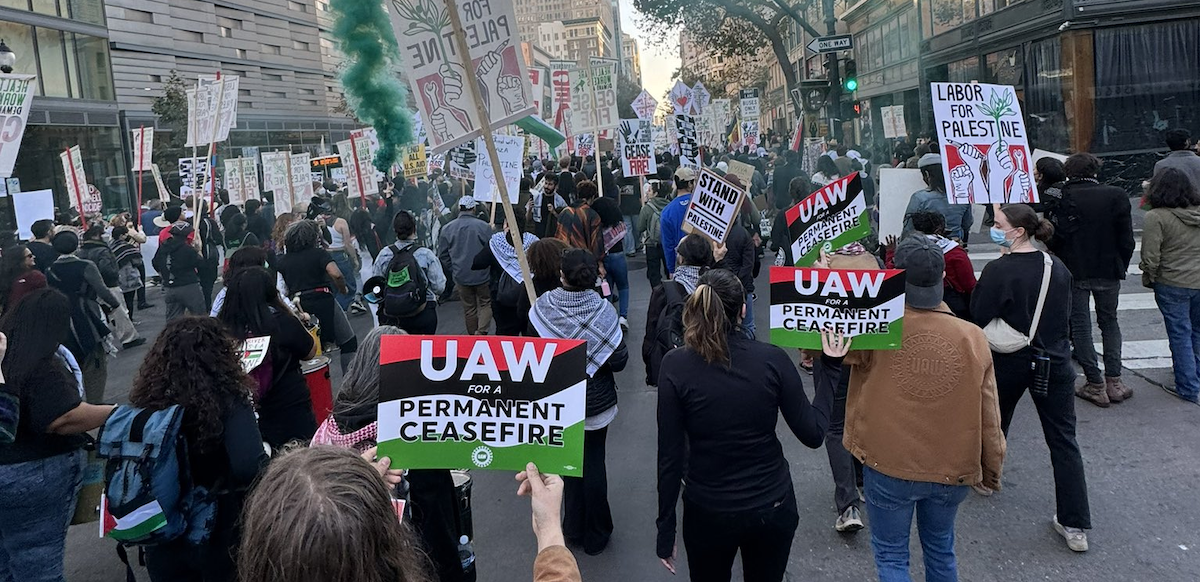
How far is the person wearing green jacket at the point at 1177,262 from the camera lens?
253 inches

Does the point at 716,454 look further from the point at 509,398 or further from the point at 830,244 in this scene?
the point at 830,244

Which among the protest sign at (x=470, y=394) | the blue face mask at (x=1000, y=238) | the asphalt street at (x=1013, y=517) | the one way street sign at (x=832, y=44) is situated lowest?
the asphalt street at (x=1013, y=517)

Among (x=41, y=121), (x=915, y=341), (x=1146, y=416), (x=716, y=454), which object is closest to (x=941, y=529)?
(x=915, y=341)

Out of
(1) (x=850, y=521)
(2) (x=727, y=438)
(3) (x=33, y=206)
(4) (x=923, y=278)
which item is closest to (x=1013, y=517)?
(1) (x=850, y=521)

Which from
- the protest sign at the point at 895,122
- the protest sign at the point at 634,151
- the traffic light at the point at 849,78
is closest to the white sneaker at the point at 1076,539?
the protest sign at the point at 634,151

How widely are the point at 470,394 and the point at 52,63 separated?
120 ft

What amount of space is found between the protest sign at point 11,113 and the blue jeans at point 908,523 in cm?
876

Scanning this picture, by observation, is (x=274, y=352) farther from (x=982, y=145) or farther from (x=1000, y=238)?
(x=982, y=145)

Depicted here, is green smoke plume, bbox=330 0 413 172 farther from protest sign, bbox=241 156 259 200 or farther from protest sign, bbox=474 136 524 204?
protest sign, bbox=474 136 524 204

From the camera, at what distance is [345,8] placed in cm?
1889

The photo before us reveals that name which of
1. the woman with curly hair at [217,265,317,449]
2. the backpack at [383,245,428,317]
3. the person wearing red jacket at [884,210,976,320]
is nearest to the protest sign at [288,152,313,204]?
Answer: the backpack at [383,245,428,317]

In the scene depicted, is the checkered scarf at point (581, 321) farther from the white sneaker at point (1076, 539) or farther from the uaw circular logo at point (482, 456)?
the white sneaker at point (1076, 539)

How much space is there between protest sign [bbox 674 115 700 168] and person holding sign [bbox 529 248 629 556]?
382 inches

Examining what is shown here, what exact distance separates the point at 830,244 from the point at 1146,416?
3041mm
